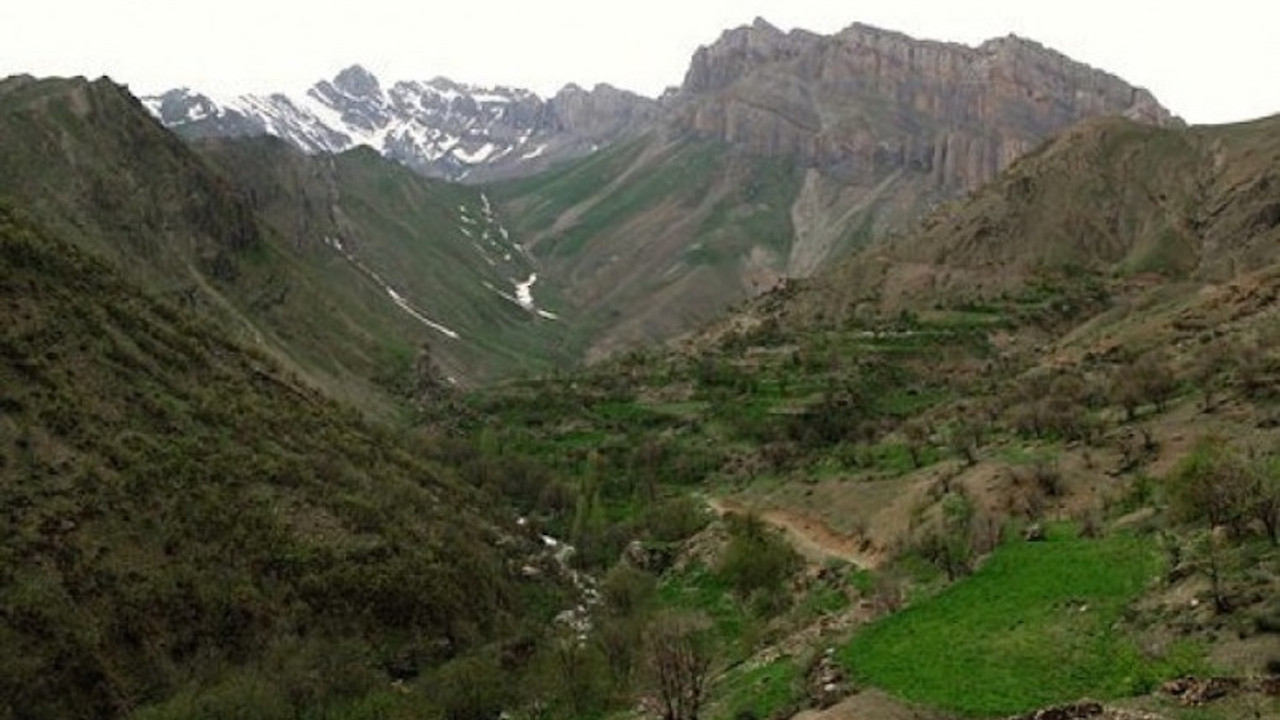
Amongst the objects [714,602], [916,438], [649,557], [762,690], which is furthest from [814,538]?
[762,690]

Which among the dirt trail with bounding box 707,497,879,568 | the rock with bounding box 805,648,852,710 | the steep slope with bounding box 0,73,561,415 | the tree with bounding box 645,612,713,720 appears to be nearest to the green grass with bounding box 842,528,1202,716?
the rock with bounding box 805,648,852,710

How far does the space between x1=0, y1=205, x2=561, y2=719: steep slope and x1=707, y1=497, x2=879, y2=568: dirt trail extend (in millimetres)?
15845

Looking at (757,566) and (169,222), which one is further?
(169,222)

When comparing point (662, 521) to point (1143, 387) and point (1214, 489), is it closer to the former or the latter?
point (1143, 387)

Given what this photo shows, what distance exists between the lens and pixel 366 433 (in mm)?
102750

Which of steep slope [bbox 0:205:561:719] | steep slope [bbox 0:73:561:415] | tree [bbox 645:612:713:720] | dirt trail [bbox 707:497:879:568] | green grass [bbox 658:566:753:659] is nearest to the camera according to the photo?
tree [bbox 645:612:713:720]

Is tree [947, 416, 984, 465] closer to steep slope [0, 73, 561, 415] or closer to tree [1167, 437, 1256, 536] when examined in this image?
tree [1167, 437, 1256, 536]

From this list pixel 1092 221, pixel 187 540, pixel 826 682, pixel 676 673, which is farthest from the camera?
pixel 1092 221

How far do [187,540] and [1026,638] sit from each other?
4621 centimetres

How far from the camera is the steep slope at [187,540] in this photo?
57562mm

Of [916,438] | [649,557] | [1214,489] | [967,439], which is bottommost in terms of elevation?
[649,557]

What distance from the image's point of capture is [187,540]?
220 feet

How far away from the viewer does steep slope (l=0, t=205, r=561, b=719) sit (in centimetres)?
5756

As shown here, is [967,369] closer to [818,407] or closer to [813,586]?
[818,407]
